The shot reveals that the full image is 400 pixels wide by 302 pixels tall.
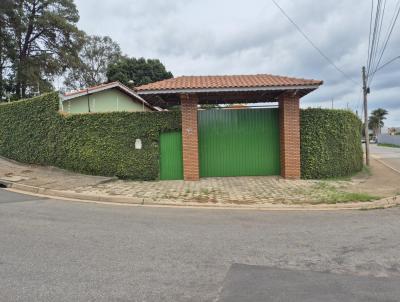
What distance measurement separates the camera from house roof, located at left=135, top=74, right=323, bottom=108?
11.7 metres

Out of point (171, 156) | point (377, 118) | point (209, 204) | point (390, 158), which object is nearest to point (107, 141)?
point (171, 156)

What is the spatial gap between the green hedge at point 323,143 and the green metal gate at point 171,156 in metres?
4.46

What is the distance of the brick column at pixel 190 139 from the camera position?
41.1 feet

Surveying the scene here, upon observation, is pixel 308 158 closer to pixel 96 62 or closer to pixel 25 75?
pixel 25 75

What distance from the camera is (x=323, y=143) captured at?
12.8m

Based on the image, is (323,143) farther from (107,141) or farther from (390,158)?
(390,158)

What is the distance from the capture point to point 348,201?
9.17m

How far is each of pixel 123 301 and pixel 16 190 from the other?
878 cm

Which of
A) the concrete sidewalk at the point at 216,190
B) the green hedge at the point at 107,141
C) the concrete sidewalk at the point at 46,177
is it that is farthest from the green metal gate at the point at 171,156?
the concrete sidewalk at the point at 46,177

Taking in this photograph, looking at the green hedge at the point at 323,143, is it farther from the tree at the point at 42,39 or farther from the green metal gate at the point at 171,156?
the tree at the point at 42,39

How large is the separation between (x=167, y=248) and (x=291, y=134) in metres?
8.32

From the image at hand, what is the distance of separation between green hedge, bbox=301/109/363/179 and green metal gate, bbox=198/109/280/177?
107 centimetres

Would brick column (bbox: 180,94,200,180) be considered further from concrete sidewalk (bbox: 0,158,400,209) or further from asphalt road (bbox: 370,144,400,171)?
asphalt road (bbox: 370,144,400,171)

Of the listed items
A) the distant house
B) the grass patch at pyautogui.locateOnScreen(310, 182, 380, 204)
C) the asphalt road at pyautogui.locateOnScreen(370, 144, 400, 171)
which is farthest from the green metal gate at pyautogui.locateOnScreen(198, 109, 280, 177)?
the asphalt road at pyautogui.locateOnScreen(370, 144, 400, 171)
